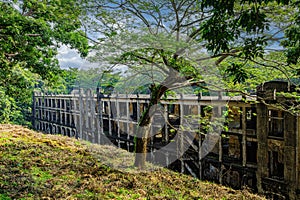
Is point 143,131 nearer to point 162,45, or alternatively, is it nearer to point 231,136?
point 162,45

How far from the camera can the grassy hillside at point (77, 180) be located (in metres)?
5.17

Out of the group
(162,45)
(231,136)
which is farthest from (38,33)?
(231,136)

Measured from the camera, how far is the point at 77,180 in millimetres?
6066

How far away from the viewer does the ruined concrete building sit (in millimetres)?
10148

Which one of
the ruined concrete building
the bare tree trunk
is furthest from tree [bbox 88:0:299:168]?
the ruined concrete building

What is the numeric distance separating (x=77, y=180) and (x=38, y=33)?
3904 mm

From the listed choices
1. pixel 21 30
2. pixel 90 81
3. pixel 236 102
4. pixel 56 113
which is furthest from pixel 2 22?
pixel 56 113

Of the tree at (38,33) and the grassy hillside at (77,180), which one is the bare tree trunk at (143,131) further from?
the tree at (38,33)

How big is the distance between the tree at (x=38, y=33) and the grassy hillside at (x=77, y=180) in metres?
2.45

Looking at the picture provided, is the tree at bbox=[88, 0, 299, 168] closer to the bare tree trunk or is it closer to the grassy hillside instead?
the bare tree trunk

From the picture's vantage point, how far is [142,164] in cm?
829

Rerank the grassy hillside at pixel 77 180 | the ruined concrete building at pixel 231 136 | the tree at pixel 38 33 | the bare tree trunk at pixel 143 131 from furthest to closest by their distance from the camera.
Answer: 1. the ruined concrete building at pixel 231 136
2. the bare tree trunk at pixel 143 131
3. the tree at pixel 38 33
4. the grassy hillside at pixel 77 180

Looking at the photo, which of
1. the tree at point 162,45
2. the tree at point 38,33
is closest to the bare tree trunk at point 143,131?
the tree at point 162,45

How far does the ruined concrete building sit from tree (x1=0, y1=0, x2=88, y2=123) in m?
3.59
